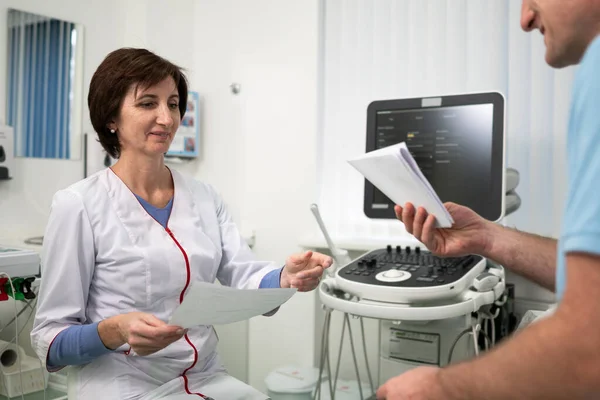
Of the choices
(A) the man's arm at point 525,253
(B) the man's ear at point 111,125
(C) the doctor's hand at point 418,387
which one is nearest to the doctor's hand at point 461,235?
(A) the man's arm at point 525,253

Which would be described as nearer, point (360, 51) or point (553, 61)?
point (553, 61)

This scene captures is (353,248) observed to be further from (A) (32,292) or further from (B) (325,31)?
(A) (32,292)

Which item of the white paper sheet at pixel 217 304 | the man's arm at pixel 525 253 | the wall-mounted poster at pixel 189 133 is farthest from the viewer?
the wall-mounted poster at pixel 189 133

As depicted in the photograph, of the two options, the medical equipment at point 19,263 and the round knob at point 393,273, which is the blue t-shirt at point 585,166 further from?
the medical equipment at point 19,263

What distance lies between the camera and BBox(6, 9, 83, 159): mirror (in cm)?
220

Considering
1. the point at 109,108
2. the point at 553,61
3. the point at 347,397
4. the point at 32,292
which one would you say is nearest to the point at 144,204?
the point at 109,108

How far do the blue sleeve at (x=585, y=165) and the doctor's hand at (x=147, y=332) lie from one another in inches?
28.3

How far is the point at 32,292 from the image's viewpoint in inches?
61.7

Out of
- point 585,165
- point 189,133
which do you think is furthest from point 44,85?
point 585,165

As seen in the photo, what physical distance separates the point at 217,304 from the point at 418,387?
0.37m

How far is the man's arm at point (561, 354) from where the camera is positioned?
0.50 meters

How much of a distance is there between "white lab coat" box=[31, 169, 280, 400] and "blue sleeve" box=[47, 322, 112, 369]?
26 millimetres

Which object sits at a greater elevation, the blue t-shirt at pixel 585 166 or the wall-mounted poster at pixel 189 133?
the wall-mounted poster at pixel 189 133

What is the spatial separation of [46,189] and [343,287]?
1.46m
